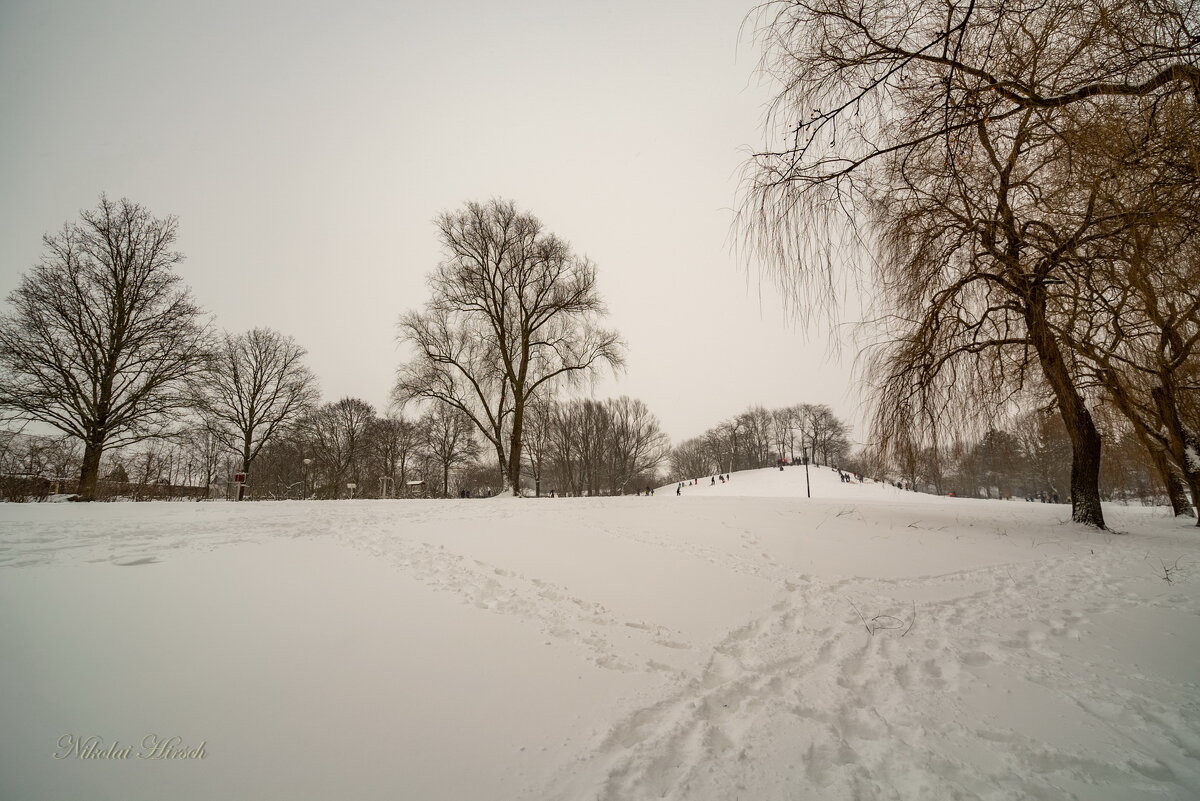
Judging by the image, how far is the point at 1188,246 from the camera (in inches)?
119

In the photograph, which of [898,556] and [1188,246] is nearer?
[1188,246]

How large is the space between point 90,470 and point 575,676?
59.7ft

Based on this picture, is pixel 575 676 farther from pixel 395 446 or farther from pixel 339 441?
pixel 395 446

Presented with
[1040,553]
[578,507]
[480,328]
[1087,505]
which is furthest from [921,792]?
[480,328]

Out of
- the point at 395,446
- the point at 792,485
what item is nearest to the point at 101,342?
the point at 395,446

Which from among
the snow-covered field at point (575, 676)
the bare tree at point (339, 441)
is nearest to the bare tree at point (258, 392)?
the bare tree at point (339, 441)

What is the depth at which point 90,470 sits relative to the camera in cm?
1216

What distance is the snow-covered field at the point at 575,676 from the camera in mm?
1539

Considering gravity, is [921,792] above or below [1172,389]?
below

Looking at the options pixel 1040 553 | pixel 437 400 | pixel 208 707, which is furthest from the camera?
pixel 437 400

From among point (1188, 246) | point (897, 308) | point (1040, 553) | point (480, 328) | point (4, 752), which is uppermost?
point (480, 328)

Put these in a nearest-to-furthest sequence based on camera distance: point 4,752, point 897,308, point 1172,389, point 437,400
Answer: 1. point 4,752
2. point 1172,389
3. point 897,308
4. point 437,400

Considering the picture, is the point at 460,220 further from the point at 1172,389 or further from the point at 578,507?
the point at 1172,389

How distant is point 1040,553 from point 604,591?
644 cm
